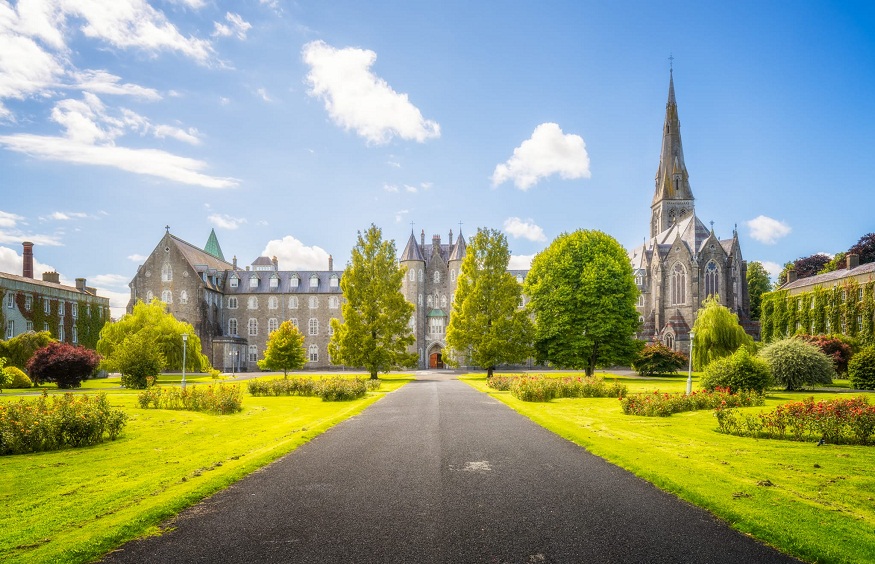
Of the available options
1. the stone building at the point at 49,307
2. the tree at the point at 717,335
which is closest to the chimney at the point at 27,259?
the stone building at the point at 49,307

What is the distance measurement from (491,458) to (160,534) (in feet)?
22.8

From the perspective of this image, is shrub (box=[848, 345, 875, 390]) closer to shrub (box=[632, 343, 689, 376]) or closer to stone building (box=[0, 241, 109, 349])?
shrub (box=[632, 343, 689, 376])

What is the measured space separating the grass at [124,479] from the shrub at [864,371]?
33.7 metres

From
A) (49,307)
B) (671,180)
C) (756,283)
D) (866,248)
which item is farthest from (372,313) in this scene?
(756,283)

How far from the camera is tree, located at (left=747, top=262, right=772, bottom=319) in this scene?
91.5m

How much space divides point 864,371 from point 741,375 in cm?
1450

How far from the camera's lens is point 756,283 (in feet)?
309

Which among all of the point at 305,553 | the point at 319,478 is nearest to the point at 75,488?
the point at 319,478

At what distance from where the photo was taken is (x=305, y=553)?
6969mm

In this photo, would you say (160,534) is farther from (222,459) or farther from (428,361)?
(428,361)

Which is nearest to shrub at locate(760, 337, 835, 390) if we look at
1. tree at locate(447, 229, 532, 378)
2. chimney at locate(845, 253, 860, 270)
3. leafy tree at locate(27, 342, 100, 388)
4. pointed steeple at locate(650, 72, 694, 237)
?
tree at locate(447, 229, 532, 378)

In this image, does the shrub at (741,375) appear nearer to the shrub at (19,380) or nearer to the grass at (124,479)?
the grass at (124,479)

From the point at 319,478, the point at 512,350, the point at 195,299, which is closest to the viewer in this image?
the point at 319,478

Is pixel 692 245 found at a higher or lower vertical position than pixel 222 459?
higher
